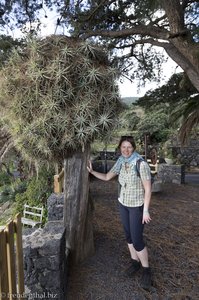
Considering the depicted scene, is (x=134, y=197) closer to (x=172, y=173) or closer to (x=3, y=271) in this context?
(x=3, y=271)

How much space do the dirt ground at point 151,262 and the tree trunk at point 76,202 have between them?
0.74 ft

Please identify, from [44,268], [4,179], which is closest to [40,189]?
[44,268]

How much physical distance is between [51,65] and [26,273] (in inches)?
72.0

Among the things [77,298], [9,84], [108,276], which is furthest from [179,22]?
[77,298]

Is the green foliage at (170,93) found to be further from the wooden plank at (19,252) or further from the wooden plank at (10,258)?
the wooden plank at (10,258)

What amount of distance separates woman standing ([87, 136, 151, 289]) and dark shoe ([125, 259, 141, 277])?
0.10 m

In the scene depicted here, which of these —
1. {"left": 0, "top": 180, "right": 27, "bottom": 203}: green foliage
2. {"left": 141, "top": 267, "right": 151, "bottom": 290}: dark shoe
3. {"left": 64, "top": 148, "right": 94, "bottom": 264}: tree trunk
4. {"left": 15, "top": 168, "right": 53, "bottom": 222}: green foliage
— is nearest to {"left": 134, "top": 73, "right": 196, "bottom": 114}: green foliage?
{"left": 15, "top": 168, "right": 53, "bottom": 222}: green foliage

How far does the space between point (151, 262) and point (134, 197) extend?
41.2 inches

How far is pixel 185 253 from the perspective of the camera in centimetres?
343

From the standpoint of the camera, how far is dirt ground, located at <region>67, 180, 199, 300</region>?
2.58 meters

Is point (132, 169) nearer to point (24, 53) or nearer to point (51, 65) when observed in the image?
point (51, 65)

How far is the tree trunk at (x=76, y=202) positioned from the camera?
2885 mm

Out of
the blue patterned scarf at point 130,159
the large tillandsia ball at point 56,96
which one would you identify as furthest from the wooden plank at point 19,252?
the blue patterned scarf at point 130,159

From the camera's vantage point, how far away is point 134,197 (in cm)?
257
